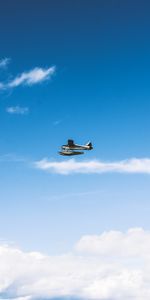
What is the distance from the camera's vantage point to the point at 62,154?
11731cm

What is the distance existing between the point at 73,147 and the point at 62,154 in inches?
139

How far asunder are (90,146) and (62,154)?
41.1 ft

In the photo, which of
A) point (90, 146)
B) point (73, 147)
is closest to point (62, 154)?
point (73, 147)

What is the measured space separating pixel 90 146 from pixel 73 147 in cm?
1181

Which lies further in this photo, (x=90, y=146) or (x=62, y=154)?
(x=90, y=146)

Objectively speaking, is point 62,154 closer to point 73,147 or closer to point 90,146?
point 73,147

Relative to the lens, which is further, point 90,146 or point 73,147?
point 90,146

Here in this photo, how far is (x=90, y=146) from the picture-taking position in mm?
127062

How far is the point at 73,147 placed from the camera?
116250 mm
